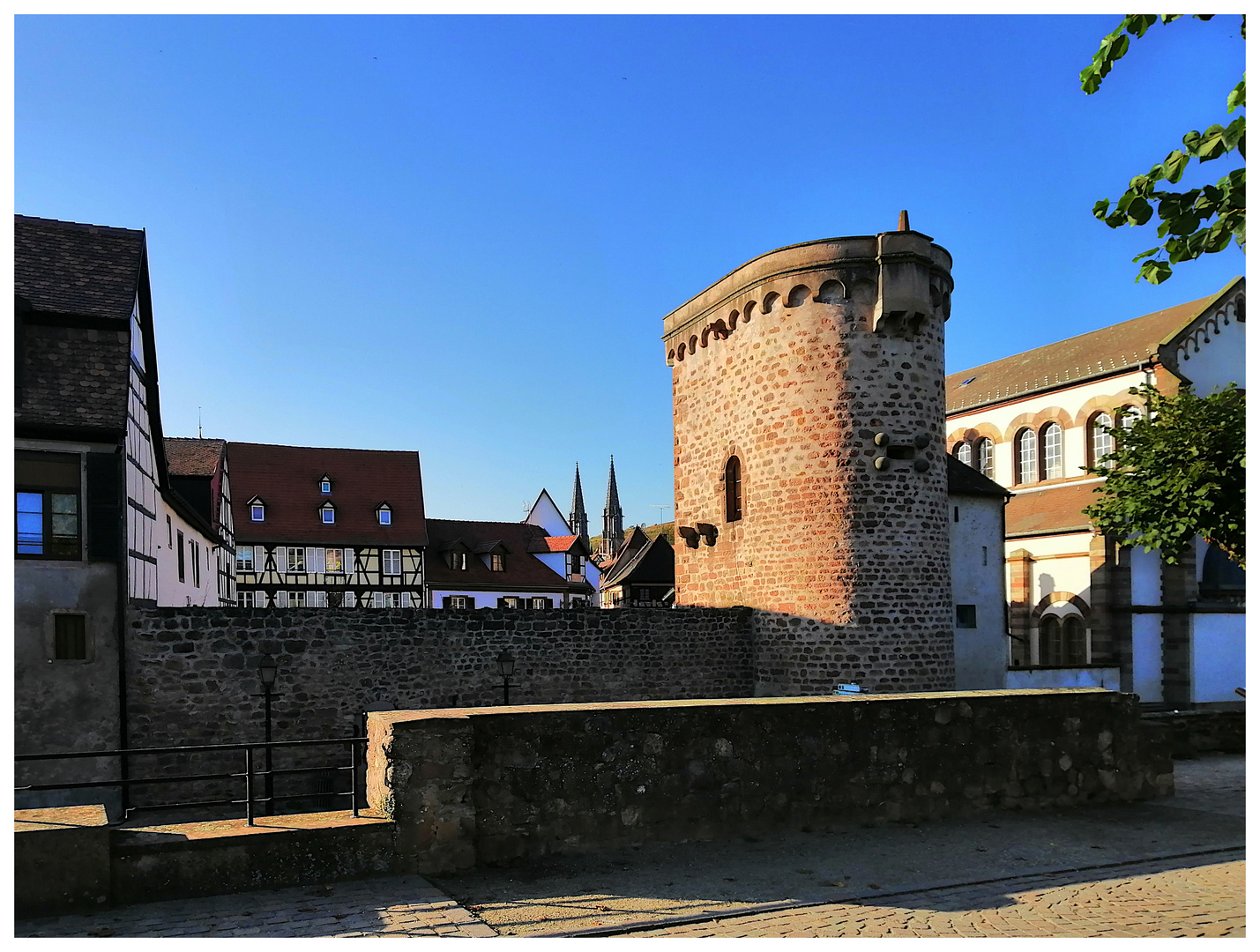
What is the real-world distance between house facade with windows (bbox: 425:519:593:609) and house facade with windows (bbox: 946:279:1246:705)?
19.4 meters

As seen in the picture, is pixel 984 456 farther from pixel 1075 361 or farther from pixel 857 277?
pixel 857 277

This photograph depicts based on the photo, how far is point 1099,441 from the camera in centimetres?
3161

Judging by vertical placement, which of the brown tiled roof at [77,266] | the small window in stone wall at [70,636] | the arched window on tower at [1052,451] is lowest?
the small window in stone wall at [70,636]

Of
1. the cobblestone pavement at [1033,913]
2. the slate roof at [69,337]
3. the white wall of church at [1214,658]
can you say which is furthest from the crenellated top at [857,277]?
the white wall of church at [1214,658]

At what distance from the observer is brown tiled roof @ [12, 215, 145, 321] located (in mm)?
13453

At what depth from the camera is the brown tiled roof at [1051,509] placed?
29172 millimetres

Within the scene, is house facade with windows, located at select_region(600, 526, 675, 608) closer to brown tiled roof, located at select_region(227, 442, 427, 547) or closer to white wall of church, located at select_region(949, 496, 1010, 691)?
brown tiled roof, located at select_region(227, 442, 427, 547)

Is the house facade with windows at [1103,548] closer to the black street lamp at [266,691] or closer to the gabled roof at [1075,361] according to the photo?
the gabled roof at [1075,361]

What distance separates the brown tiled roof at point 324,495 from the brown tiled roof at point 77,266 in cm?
2434

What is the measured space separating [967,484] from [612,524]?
2765 inches

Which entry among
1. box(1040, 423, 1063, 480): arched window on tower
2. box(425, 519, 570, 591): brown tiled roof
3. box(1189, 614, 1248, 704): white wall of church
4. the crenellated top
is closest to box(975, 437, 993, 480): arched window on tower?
box(1040, 423, 1063, 480): arched window on tower

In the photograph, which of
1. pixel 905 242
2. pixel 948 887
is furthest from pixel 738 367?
pixel 948 887

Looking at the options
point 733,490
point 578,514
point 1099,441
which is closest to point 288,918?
point 733,490

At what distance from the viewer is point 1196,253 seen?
239 inches
